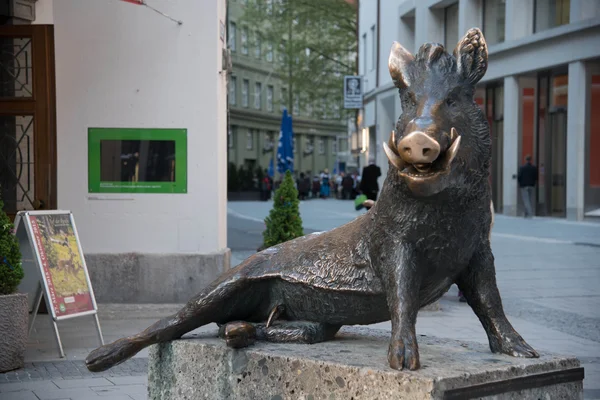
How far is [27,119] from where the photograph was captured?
9312mm

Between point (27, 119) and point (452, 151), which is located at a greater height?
point (27, 119)

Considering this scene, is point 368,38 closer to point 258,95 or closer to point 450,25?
point 450,25

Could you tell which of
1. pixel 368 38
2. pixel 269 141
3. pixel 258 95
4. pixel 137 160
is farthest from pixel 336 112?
pixel 137 160

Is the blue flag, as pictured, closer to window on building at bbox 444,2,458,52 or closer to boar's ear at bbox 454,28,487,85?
window on building at bbox 444,2,458,52

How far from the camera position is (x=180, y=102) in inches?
371

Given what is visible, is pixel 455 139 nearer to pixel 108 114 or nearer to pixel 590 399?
pixel 590 399

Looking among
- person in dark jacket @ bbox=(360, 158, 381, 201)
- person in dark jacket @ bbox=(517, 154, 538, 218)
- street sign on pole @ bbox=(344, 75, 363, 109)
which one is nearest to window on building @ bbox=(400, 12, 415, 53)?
street sign on pole @ bbox=(344, 75, 363, 109)

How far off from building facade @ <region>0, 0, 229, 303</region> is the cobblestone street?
0.51 m

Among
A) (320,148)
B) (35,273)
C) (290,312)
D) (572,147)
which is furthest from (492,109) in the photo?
(320,148)

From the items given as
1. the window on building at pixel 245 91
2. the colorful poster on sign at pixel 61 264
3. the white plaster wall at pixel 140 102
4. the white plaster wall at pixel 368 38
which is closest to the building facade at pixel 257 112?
the window on building at pixel 245 91

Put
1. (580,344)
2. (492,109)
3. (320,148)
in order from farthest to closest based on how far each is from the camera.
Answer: (320,148) < (492,109) < (580,344)

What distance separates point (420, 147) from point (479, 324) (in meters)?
6.08

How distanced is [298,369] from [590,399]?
9.51 ft

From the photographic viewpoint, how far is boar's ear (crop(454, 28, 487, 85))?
3.04 m
